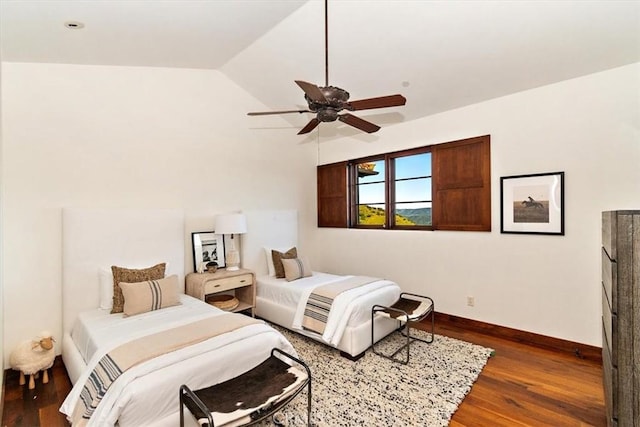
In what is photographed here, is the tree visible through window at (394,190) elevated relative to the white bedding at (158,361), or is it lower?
elevated

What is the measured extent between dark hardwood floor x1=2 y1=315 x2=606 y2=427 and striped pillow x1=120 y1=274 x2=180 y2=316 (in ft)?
2.70

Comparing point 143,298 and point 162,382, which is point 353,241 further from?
point 162,382

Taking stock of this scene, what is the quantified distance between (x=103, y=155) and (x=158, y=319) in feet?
6.21

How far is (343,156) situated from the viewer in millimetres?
5227

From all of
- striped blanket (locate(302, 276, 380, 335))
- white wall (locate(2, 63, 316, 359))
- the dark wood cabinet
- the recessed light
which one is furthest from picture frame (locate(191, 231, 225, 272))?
the dark wood cabinet

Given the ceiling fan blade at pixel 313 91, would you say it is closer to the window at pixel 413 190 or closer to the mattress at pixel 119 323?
the mattress at pixel 119 323

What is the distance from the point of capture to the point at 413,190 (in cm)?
447

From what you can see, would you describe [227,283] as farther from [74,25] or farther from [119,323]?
[74,25]

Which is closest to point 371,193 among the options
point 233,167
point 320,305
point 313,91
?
point 233,167

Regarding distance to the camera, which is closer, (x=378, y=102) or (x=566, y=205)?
(x=378, y=102)

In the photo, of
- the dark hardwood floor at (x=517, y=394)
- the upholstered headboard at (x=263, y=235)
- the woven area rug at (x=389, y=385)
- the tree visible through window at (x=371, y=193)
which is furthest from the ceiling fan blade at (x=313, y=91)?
the tree visible through window at (x=371, y=193)

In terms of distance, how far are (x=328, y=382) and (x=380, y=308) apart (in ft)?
3.12

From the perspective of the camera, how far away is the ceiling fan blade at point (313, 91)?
1.97 meters

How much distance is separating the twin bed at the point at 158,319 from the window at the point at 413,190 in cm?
109
